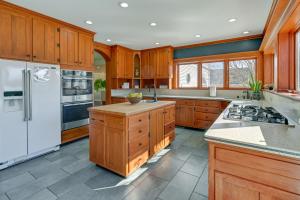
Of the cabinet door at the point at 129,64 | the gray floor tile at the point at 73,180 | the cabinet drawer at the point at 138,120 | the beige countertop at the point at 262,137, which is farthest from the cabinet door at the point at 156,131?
the cabinet door at the point at 129,64

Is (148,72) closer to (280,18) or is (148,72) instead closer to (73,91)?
(73,91)

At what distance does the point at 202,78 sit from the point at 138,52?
2.47 metres

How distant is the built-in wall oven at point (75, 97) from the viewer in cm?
329

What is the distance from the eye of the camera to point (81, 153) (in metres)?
2.98

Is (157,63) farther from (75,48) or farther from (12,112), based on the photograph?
(12,112)

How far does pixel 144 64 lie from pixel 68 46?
2834 mm

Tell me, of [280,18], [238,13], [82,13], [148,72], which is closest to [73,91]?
[82,13]

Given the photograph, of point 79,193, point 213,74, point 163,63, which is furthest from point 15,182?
point 213,74

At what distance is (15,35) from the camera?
8.50 feet

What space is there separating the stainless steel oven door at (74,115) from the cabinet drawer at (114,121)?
5.11 ft

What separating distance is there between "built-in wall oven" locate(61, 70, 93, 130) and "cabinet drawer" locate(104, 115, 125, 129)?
5.18 ft

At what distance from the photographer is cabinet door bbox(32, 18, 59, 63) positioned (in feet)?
9.37

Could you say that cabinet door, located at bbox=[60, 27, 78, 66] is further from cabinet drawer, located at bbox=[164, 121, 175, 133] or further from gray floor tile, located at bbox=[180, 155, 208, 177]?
gray floor tile, located at bbox=[180, 155, 208, 177]

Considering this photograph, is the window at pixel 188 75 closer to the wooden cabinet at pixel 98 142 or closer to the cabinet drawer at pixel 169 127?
the cabinet drawer at pixel 169 127
